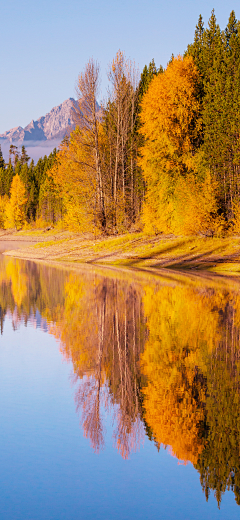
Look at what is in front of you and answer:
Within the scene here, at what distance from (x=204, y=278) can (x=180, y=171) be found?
1666 cm

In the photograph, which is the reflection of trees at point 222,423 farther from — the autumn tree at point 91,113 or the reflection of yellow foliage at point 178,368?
the autumn tree at point 91,113

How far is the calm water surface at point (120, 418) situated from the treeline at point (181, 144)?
23.7 m

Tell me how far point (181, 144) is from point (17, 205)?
7078 cm

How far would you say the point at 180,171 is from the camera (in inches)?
1636

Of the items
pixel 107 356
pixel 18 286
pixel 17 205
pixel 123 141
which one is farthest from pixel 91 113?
pixel 17 205

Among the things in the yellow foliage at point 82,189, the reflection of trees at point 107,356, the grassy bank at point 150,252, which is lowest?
the grassy bank at point 150,252

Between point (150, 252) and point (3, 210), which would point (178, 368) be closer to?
point (150, 252)

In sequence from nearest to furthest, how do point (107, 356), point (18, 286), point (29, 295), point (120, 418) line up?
point (120, 418)
point (107, 356)
point (29, 295)
point (18, 286)

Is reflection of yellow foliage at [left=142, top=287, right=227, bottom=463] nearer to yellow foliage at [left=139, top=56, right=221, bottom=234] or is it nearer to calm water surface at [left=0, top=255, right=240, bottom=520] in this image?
calm water surface at [left=0, top=255, right=240, bottom=520]

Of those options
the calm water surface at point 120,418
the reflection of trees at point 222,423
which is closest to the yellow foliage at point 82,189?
the calm water surface at point 120,418

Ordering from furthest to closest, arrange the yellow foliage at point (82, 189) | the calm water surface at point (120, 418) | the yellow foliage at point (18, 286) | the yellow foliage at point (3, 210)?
the yellow foliage at point (3, 210), the yellow foliage at point (82, 189), the yellow foliage at point (18, 286), the calm water surface at point (120, 418)

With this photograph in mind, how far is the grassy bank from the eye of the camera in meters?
34.1

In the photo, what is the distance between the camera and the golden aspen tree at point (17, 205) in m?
108

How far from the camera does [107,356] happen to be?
10.1 metres
